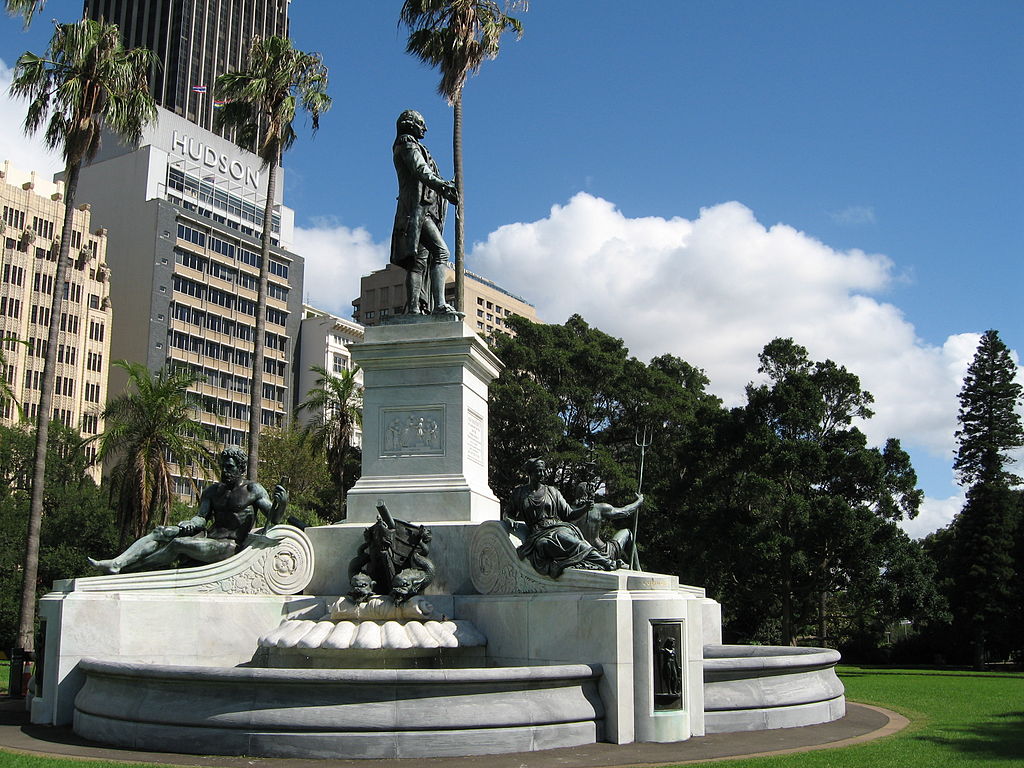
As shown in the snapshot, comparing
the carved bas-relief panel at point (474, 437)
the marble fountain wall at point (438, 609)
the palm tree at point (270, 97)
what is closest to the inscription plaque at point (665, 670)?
the marble fountain wall at point (438, 609)

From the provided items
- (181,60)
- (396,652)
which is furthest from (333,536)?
(181,60)

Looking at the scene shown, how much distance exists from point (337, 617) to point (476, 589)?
1.78 m

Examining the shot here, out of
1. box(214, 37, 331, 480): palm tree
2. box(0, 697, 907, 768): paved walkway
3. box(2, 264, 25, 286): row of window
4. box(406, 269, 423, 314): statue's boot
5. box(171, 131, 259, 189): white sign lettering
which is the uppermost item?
box(171, 131, 259, 189): white sign lettering

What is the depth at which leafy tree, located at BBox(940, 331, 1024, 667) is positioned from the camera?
45406 millimetres

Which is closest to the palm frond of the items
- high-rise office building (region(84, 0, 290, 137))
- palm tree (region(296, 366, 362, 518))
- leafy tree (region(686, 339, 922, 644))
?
palm tree (region(296, 366, 362, 518))

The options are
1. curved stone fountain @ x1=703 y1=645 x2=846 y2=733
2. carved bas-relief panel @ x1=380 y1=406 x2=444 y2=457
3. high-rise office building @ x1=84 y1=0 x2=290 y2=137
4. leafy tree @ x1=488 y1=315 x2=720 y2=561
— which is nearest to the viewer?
curved stone fountain @ x1=703 y1=645 x2=846 y2=733

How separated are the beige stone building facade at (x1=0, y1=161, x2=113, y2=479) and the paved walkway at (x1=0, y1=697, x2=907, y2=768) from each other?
72803 millimetres

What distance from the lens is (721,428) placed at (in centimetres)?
4097

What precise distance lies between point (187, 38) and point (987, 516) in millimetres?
138070

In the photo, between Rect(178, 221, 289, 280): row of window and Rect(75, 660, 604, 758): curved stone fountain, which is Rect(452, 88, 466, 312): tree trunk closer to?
Rect(75, 660, 604, 758): curved stone fountain

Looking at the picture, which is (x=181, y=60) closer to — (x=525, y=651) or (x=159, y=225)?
(x=159, y=225)

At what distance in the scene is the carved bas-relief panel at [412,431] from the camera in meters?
13.8

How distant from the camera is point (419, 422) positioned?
1392cm

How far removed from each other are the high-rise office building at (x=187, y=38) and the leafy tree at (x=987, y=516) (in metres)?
119
